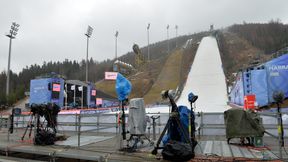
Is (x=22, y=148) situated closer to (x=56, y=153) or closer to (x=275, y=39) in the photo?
(x=56, y=153)

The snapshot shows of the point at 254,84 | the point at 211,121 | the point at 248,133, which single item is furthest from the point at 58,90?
the point at 248,133

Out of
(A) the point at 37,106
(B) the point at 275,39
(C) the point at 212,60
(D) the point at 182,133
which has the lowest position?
(D) the point at 182,133

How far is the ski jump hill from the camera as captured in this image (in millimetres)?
31570

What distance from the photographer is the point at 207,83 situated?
39625 mm

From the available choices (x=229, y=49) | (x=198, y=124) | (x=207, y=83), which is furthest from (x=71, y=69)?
→ (x=198, y=124)

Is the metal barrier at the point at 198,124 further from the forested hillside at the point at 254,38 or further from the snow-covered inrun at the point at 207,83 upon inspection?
the forested hillside at the point at 254,38

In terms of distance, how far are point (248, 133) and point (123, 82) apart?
4.09m

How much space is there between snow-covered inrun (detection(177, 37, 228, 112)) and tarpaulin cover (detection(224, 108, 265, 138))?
753 inches

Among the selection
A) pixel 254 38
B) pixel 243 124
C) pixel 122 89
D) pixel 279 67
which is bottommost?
pixel 243 124

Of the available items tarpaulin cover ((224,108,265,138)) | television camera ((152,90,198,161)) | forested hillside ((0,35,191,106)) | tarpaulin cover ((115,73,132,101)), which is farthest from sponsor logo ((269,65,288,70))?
forested hillside ((0,35,191,106))

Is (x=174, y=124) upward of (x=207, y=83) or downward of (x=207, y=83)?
downward

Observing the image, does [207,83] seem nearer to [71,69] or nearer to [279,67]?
[279,67]

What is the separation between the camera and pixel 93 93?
173 feet

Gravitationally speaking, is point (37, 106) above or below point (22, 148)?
above
